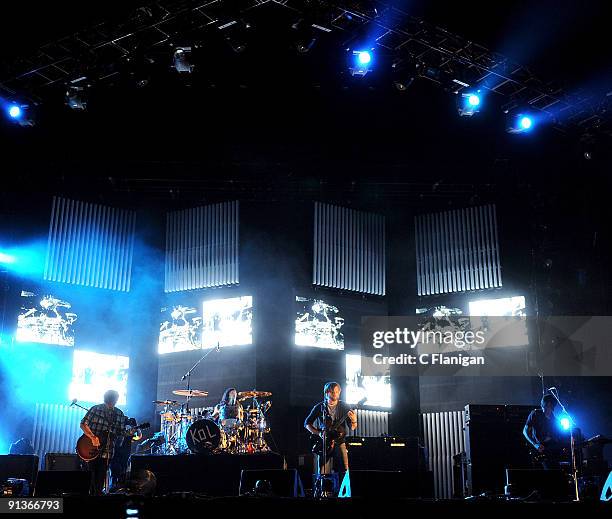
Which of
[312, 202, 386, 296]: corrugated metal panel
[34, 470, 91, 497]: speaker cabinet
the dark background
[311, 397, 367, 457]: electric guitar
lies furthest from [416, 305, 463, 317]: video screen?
[34, 470, 91, 497]: speaker cabinet

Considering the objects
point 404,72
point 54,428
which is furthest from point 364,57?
point 54,428

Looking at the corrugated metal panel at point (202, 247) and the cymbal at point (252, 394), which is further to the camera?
the corrugated metal panel at point (202, 247)

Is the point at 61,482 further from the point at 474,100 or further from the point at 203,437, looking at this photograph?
the point at 474,100

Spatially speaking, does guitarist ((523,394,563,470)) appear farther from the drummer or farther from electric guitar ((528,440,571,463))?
the drummer

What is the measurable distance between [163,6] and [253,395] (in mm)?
6769

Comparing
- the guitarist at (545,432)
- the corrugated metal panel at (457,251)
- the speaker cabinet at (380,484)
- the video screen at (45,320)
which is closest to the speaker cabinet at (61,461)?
the video screen at (45,320)

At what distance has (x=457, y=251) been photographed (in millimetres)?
15164

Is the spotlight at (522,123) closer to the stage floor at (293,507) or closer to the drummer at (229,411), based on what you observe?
the drummer at (229,411)

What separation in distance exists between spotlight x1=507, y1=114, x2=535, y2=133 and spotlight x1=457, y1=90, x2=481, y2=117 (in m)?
0.91

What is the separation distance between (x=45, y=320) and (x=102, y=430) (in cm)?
493

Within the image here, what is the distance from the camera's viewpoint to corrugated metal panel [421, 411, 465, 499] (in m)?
14.0

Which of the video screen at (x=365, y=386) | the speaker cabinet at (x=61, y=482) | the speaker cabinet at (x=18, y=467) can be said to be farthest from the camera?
the video screen at (x=365, y=386)

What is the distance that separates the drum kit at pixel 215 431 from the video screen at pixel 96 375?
1936mm

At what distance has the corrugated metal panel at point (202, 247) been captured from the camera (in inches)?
583
